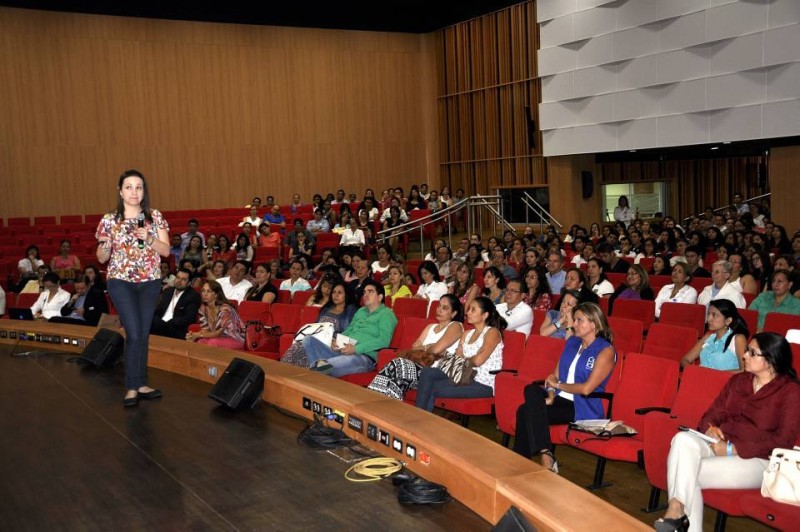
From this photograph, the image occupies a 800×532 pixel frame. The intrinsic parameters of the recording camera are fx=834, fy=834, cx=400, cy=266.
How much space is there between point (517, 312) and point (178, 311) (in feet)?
9.62

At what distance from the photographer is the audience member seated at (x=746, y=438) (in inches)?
120

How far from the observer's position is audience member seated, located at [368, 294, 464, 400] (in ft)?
15.8

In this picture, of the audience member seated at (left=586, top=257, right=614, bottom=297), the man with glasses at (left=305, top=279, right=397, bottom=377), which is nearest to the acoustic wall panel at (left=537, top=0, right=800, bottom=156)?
the audience member seated at (left=586, top=257, right=614, bottom=297)

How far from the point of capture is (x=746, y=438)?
321 cm

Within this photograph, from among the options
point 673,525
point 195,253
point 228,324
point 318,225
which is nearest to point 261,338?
point 228,324

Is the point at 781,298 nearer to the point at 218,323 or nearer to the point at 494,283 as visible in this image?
the point at 494,283

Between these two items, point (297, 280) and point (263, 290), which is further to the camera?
point (297, 280)

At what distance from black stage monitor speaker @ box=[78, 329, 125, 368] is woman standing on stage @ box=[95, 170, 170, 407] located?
1.18 metres

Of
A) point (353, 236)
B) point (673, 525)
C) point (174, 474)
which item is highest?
point (353, 236)

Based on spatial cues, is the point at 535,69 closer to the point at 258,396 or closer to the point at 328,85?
the point at 328,85

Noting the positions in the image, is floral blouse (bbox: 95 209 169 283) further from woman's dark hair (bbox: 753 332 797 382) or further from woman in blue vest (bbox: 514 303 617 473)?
woman's dark hair (bbox: 753 332 797 382)

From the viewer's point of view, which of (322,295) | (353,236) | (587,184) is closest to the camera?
(322,295)

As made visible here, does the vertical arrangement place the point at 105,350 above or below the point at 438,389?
above

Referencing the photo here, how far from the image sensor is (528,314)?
589 centimetres
